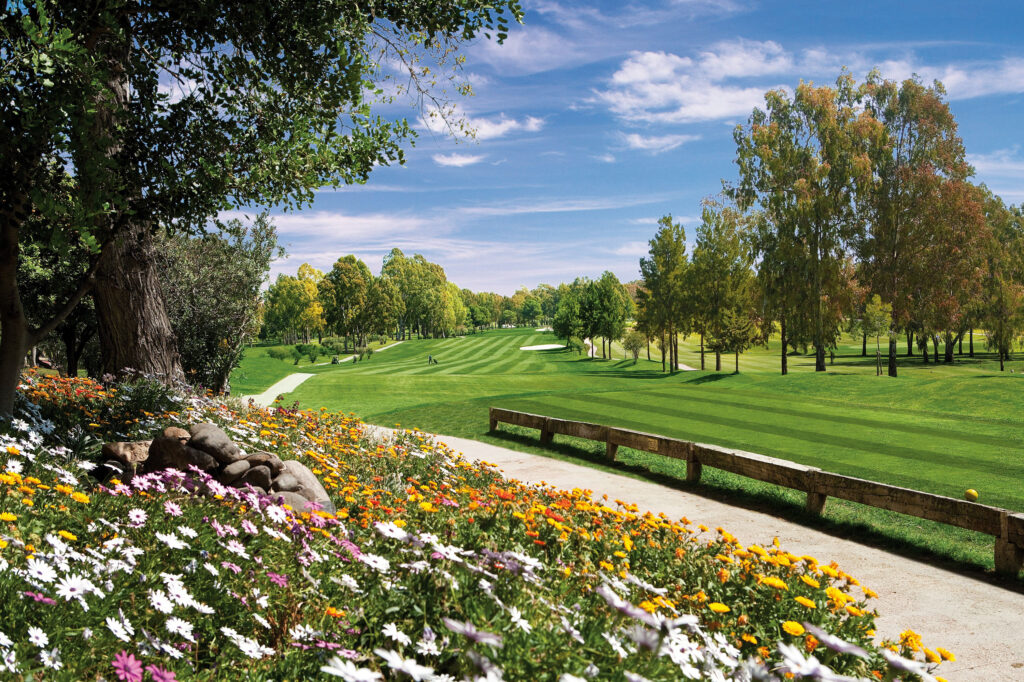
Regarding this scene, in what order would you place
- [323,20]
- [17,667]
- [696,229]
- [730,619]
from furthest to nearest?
[696,229] → [323,20] → [730,619] → [17,667]

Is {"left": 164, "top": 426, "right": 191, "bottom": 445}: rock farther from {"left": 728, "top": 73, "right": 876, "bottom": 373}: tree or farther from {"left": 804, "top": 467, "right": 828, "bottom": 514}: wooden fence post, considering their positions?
{"left": 728, "top": 73, "right": 876, "bottom": 373}: tree

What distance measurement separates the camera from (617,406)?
715 inches

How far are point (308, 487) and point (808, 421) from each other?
42.3 ft

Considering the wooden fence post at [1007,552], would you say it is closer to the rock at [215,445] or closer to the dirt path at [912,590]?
the dirt path at [912,590]

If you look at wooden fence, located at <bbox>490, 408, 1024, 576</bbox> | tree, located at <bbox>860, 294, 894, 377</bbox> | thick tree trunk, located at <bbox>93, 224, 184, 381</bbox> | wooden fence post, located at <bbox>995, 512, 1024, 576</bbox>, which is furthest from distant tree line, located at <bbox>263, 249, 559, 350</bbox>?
tree, located at <bbox>860, 294, 894, 377</bbox>

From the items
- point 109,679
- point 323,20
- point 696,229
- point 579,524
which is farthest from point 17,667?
point 696,229

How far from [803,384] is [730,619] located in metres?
21.3

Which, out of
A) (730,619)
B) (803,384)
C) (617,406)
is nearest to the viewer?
(730,619)

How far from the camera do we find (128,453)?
596 cm

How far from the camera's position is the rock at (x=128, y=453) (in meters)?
5.86

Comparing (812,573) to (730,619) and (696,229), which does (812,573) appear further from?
(696,229)

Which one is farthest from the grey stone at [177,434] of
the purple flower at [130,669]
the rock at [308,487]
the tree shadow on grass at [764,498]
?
the tree shadow on grass at [764,498]

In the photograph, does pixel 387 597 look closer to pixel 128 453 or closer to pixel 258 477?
pixel 258 477

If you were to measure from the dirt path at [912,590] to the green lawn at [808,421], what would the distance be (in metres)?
0.85
